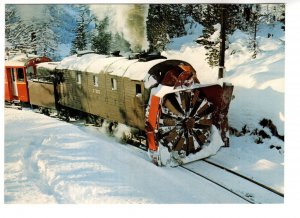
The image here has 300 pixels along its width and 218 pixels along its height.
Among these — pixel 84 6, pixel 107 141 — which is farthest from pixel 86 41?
pixel 107 141

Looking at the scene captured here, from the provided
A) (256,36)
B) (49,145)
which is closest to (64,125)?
(49,145)

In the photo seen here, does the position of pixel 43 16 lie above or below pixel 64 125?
above

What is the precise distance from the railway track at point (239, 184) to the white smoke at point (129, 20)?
1.16m

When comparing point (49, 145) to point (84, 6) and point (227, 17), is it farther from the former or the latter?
point (227, 17)

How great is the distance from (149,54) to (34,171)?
1.41 meters

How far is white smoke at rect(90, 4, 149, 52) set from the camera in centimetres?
365

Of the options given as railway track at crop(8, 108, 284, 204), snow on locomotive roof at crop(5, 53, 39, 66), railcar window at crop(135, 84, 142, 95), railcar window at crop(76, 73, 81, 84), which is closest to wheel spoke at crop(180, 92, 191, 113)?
railcar window at crop(135, 84, 142, 95)

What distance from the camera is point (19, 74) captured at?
3756 millimetres

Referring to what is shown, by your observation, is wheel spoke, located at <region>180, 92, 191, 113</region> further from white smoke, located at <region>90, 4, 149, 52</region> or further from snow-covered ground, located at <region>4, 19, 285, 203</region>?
white smoke, located at <region>90, 4, 149, 52</region>

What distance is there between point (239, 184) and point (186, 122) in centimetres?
70

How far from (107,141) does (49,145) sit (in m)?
0.50

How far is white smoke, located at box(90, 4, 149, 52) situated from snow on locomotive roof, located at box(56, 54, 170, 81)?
174 millimetres
